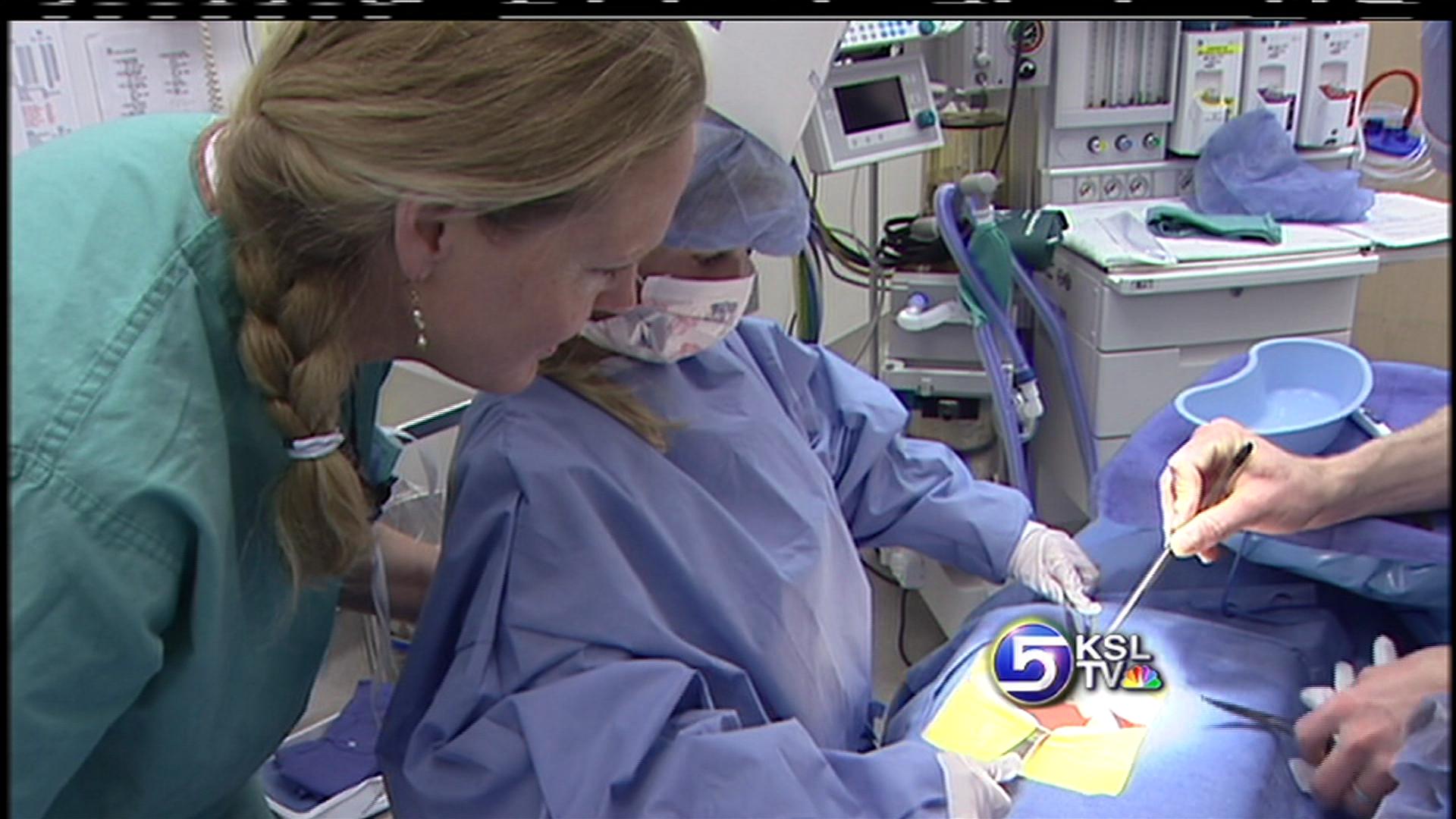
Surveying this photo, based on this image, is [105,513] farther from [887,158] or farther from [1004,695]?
[887,158]

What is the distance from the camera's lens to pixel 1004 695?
113 cm

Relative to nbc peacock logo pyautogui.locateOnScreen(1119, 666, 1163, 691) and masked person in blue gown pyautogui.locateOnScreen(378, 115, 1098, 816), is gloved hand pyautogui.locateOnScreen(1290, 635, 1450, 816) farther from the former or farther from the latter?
masked person in blue gown pyautogui.locateOnScreen(378, 115, 1098, 816)

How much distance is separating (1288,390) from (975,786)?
2.39 feet

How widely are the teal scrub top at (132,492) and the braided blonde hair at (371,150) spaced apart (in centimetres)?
4

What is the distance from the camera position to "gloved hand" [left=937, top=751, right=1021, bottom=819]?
3.18ft

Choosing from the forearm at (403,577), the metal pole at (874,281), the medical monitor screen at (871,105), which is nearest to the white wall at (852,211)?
the metal pole at (874,281)

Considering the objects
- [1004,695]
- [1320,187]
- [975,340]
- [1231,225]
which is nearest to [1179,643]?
[1004,695]

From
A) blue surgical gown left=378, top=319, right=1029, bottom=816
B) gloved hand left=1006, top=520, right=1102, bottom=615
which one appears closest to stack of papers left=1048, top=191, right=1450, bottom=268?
gloved hand left=1006, top=520, right=1102, bottom=615

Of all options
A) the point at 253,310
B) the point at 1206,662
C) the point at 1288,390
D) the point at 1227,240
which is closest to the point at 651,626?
the point at 253,310

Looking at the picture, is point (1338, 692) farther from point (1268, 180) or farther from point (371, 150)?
point (1268, 180)

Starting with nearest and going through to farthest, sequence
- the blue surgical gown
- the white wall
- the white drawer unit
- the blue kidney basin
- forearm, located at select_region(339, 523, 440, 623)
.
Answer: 1. the blue surgical gown
2. forearm, located at select_region(339, 523, 440, 623)
3. the blue kidney basin
4. the white drawer unit
5. the white wall

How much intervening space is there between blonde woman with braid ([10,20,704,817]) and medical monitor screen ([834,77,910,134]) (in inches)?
51.7

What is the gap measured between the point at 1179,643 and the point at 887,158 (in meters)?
1.22

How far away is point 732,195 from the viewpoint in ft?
3.89
